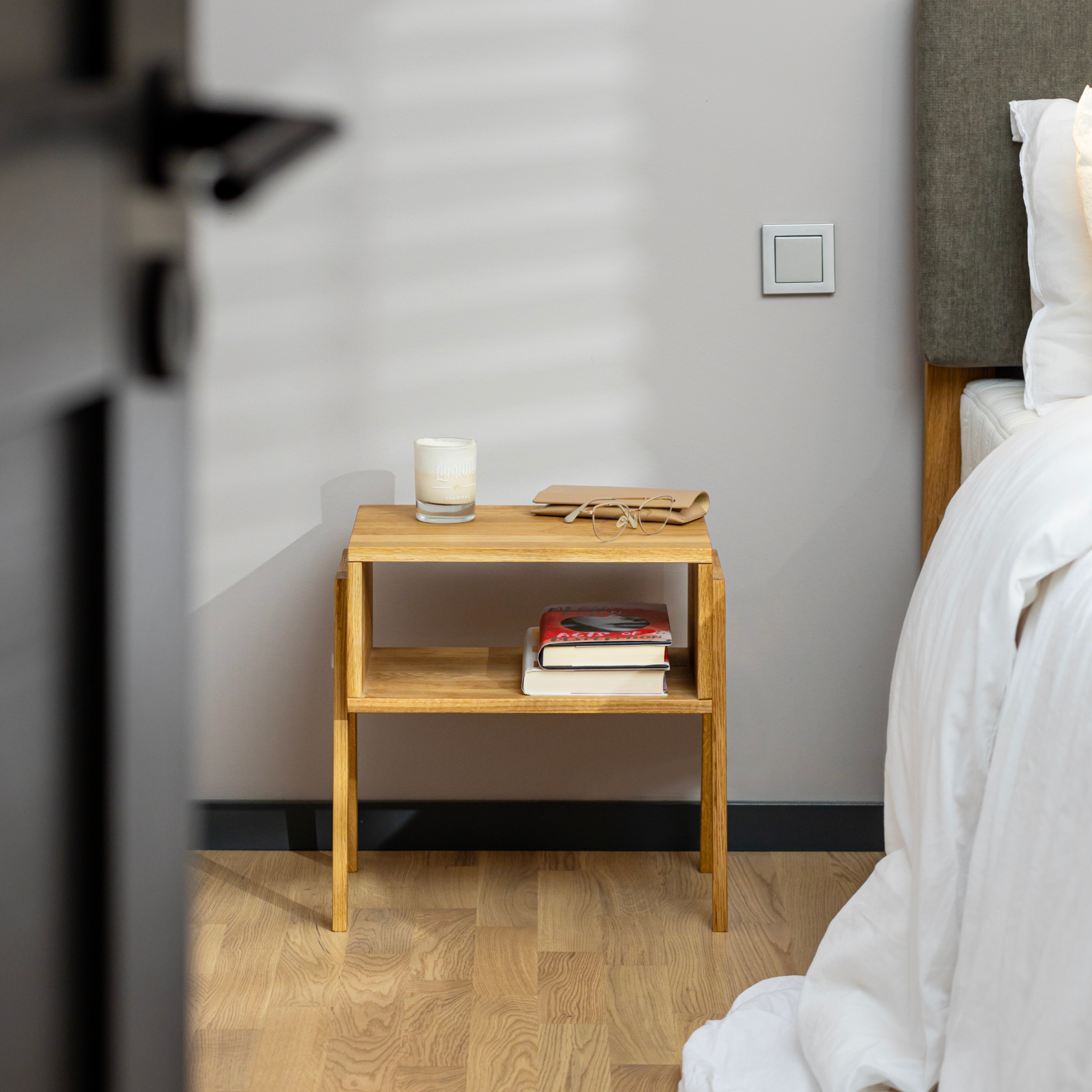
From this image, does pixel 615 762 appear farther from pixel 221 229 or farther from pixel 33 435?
pixel 33 435

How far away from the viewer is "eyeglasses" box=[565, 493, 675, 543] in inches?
62.6

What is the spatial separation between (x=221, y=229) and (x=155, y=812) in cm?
151

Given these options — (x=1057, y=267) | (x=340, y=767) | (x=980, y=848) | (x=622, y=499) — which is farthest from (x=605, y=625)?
(x=1057, y=267)

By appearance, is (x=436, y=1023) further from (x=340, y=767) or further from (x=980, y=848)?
(x=980, y=848)

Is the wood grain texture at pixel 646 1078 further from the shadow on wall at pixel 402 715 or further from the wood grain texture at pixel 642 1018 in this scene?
the shadow on wall at pixel 402 715

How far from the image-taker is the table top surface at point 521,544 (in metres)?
1.52

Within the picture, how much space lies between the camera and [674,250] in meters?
1.76

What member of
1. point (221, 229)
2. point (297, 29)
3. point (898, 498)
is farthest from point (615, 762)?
point (297, 29)

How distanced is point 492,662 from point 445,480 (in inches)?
11.6

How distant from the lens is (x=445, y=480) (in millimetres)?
1617

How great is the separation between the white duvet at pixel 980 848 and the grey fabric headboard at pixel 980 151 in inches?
14.1

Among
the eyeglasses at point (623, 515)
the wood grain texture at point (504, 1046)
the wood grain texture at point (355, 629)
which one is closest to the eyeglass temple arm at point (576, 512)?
the eyeglasses at point (623, 515)

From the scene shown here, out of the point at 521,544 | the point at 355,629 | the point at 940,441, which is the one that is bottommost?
the point at 355,629

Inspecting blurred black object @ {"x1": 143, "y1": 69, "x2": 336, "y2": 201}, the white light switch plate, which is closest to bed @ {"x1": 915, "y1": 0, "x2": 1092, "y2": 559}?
the white light switch plate
